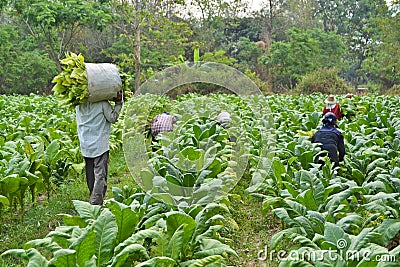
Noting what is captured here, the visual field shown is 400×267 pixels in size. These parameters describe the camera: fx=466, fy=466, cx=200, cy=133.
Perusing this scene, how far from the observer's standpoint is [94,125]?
5719 millimetres

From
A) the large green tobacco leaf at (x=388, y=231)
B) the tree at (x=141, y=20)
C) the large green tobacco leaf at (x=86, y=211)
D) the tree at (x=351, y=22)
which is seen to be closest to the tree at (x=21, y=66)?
the tree at (x=141, y=20)

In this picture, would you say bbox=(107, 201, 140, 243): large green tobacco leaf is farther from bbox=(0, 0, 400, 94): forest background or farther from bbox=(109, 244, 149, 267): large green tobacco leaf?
bbox=(0, 0, 400, 94): forest background

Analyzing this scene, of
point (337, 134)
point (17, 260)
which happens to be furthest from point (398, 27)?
point (17, 260)

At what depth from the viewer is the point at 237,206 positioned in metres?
6.50

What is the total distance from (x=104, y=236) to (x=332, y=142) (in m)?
4.10

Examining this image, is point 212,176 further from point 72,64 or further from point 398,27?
point 398,27

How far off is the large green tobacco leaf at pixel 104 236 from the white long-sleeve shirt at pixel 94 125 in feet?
8.36

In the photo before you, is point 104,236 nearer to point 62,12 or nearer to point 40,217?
point 40,217

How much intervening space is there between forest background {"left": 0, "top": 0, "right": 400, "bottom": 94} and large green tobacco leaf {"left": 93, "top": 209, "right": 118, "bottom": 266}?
17.0m

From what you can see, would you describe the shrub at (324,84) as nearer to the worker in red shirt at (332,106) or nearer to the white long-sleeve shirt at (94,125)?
the worker in red shirt at (332,106)

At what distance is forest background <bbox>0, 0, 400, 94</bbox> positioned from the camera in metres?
27.0

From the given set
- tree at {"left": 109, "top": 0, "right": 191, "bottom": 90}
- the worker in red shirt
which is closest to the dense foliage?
the worker in red shirt

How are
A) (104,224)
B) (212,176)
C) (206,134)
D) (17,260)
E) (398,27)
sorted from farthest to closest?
(398,27) → (206,134) → (212,176) → (17,260) → (104,224)

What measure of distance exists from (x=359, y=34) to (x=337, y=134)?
48.3m
